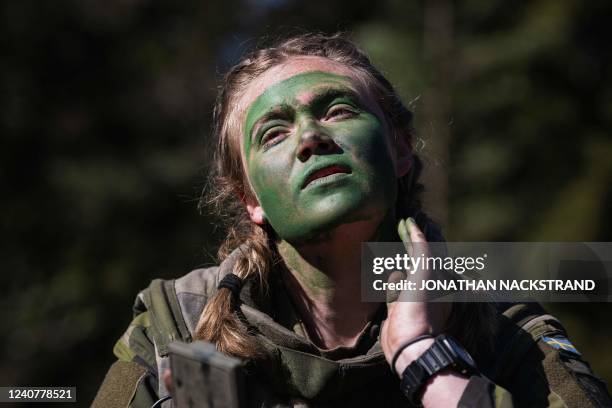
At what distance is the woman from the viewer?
2.68m

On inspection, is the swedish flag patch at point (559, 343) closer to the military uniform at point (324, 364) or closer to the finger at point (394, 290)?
the military uniform at point (324, 364)

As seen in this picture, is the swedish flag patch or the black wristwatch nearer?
the black wristwatch

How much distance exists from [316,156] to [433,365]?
72cm

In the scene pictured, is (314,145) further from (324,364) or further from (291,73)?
(324,364)

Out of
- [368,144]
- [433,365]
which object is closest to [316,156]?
[368,144]

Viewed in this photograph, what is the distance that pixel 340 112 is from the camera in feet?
9.60

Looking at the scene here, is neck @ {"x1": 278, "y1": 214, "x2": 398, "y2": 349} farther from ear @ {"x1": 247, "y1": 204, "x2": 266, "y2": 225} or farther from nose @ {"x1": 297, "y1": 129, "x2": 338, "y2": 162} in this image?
nose @ {"x1": 297, "y1": 129, "x2": 338, "y2": 162}

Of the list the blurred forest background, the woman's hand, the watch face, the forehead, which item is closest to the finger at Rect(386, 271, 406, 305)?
the woman's hand

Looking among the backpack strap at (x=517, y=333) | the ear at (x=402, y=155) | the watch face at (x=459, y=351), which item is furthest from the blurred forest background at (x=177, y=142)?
Answer: the watch face at (x=459, y=351)

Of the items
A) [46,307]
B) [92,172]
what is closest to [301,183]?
[46,307]

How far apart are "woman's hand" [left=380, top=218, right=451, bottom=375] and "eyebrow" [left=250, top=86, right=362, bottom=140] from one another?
1.81 ft

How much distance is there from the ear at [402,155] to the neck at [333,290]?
0.23 m

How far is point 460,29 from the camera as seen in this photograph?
33.8ft

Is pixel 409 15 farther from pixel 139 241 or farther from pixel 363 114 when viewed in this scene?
pixel 363 114
